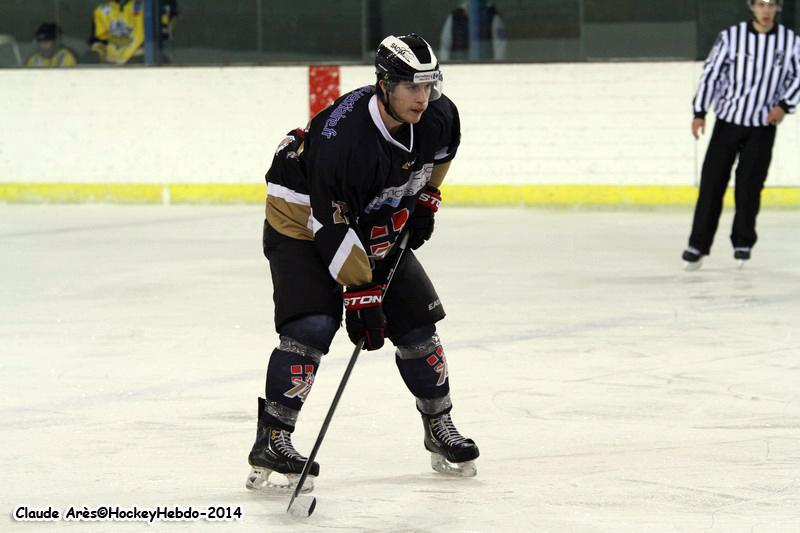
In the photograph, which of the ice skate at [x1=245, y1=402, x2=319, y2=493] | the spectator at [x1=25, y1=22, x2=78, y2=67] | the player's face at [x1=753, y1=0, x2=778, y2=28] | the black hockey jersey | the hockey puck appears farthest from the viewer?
the spectator at [x1=25, y1=22, x2=78, y2=67]

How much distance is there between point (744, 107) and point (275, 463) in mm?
5275

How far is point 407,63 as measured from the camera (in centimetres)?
384

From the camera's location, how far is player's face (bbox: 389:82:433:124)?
12.6 ft


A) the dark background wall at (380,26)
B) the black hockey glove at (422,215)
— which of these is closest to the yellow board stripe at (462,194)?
the dark background wall at (380,26)

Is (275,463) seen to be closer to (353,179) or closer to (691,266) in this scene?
(353,179)

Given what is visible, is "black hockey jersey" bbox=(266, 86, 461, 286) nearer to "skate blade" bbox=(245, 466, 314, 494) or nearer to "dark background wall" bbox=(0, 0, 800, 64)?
"skate blade" bbox=(245, 466, 314, 494)

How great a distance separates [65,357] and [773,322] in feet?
9.70

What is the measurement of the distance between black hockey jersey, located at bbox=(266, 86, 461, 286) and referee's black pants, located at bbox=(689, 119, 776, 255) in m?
4.71

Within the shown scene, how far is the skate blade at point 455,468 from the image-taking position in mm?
4129

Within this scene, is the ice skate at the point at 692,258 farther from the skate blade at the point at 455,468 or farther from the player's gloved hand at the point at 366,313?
the player's gloved hand at the point at 366,313

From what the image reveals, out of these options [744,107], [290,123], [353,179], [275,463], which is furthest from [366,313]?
[290,123]

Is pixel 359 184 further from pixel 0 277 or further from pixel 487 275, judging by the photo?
pixel 0 277

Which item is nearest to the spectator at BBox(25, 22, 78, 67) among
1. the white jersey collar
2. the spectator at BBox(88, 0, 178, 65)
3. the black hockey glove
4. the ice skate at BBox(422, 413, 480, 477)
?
the spectator at BBox(88, 0, 178, 65)

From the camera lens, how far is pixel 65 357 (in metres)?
6.03
